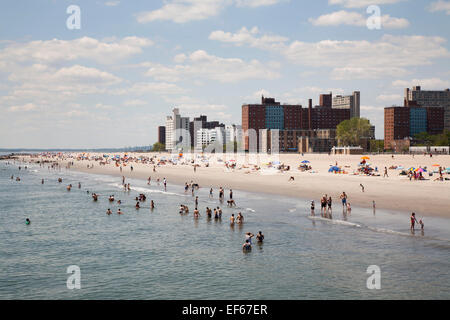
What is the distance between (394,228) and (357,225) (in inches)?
115

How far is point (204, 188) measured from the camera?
218 ft

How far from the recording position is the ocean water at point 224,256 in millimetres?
20375

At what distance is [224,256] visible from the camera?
2619 centimetres

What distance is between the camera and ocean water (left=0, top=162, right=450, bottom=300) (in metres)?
20.4
